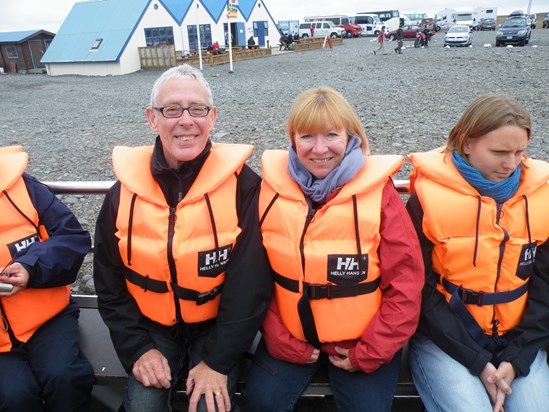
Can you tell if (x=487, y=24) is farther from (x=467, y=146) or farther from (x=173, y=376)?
(x=173, y=376)

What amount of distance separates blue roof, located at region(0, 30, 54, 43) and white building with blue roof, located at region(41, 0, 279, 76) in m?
4.10

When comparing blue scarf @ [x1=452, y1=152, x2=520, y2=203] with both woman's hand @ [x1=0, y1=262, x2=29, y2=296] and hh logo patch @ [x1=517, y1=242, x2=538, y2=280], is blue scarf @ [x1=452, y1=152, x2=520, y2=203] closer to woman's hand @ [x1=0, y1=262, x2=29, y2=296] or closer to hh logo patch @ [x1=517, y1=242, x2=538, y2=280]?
hh logo patch @ [x1=517, y1=242, x2=538, y2=280]

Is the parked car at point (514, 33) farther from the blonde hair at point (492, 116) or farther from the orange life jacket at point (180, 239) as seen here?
the orange life jacket at point (180, 239)

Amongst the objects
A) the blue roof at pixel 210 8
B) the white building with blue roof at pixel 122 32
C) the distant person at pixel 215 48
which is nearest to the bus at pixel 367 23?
the blue roof at pixel 210 8

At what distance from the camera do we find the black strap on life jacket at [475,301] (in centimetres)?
256

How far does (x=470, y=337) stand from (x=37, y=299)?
2489 millimetres

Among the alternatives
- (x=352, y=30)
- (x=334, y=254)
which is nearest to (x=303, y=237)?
(x=334, y=254)

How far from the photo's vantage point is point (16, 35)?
123 feet

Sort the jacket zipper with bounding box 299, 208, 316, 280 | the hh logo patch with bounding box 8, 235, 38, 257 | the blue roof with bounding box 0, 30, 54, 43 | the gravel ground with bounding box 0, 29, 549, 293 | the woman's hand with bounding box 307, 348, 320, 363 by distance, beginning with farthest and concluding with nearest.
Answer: the blue roof with bounding box 0, 30, 54, 43, the gravel ground with bounding box 0, 29, 549, 293, the hh logo patch with bounding box 8, 235, 38, 257, the woman's hand with bounding box 307, 348, 320, 363, the jacket zipper with bounding box 299, 208, 316, 280

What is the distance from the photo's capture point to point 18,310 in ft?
8.80

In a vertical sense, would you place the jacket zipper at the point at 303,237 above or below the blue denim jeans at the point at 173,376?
above

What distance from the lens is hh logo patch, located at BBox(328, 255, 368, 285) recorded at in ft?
8.02

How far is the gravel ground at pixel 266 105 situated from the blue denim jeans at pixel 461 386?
361cm

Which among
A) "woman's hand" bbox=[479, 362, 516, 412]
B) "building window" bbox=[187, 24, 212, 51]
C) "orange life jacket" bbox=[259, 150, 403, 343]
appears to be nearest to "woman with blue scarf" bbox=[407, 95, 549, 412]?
"woman's hand" bbox=[479, 362, 516, 412]
